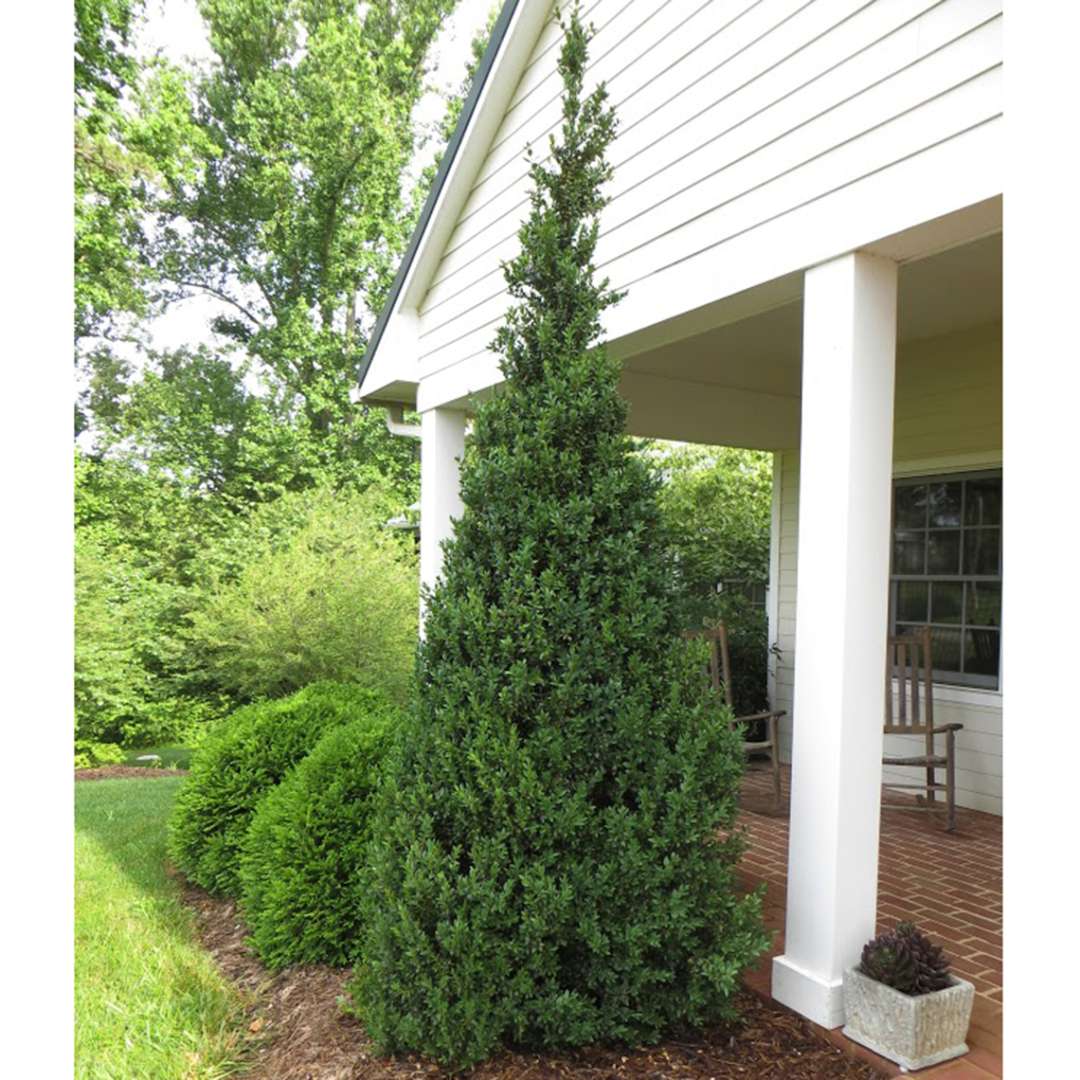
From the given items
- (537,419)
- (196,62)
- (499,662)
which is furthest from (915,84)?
(196,62)

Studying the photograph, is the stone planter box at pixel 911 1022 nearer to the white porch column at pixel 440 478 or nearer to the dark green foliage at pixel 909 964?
the dark green foliage at pixel 909 964

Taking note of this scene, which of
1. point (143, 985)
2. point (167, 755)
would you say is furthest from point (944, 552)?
point (167, 755)

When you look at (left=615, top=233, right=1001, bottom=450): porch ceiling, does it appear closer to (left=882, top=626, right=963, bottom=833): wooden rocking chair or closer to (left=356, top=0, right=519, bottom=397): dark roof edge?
(left=356, top=0, right=519, bottom=397): dark roof edge

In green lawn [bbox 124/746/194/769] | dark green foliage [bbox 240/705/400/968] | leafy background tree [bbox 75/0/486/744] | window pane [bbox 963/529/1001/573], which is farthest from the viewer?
leafy background tree [bbox 75/0/486/744]

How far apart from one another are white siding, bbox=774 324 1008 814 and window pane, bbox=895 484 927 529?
139 millimetres

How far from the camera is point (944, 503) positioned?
5.43 m

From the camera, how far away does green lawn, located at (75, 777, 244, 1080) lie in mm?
2555

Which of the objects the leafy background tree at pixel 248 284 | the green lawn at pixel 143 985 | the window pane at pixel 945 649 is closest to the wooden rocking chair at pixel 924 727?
the window pane at pixel 945 649

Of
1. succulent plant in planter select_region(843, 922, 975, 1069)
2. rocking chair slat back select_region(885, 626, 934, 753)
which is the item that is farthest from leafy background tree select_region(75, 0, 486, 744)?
succulent plant in planter select_region(843, 922, 975, 1069)

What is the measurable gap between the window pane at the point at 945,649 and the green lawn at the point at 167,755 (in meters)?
7.44

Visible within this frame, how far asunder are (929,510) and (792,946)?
145 inches

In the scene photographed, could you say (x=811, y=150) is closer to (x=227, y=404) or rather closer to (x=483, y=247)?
(x=483, y=247)

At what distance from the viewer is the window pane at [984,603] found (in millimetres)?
5016

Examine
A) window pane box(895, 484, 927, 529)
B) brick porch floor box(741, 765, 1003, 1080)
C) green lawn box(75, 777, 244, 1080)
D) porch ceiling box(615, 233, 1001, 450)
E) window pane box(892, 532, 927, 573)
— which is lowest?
green lawn box(75, 777, 244, 1080)
